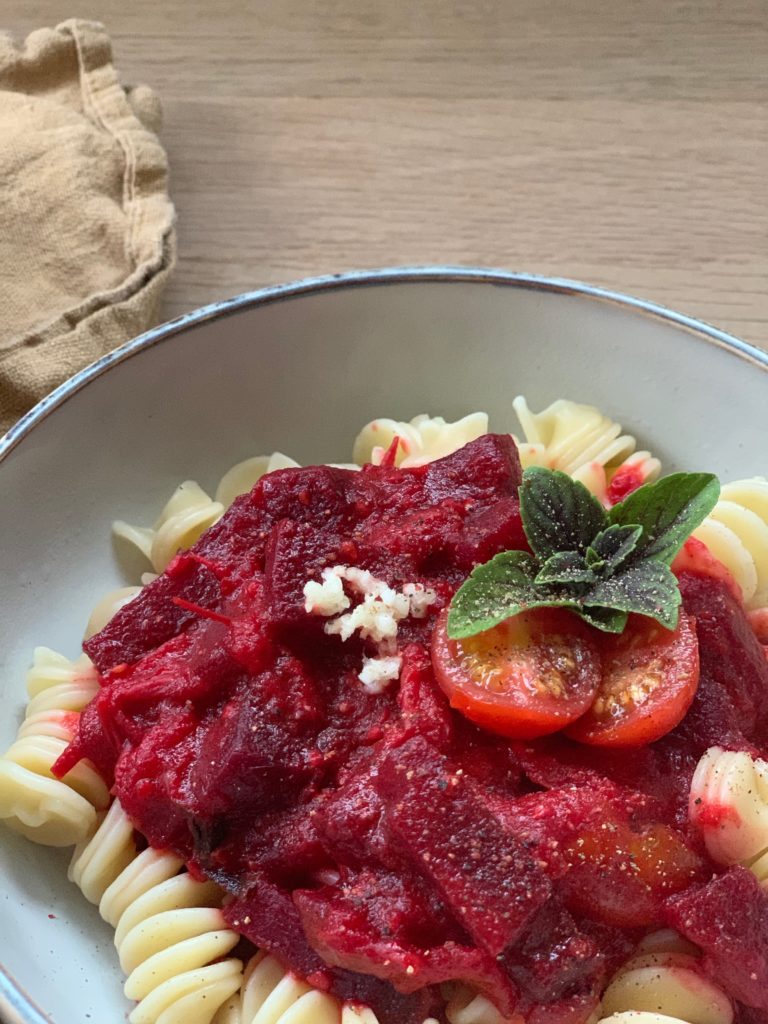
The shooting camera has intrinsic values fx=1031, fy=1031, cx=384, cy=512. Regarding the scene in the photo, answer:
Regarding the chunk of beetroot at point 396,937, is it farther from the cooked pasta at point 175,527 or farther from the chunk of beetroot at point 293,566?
the cooked pasta at point 175,527

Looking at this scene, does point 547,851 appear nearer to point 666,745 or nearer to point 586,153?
point 666,745

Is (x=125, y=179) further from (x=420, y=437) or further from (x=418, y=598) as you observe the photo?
(x=418, y=598)

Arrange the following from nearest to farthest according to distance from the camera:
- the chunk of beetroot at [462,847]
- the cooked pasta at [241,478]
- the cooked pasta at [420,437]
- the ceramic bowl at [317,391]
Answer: the chunk of beetroot at [462,847]
the ceramic bowl at [317,391]
the cooked pasta at [420,437]
the cooked pasta at [241,478]

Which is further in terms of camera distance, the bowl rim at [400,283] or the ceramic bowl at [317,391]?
the bowl rim at [400,283]

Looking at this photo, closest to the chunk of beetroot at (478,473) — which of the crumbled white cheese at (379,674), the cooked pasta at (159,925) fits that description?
the crumbled white cheese at (379,674)

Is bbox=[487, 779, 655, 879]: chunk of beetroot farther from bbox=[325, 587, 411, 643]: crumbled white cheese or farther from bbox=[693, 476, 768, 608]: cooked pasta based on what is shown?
bbox=[693, 476, 768, 608]: cooked pasta

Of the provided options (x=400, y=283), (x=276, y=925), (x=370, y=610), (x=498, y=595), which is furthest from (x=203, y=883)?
(x=400, y=283)
